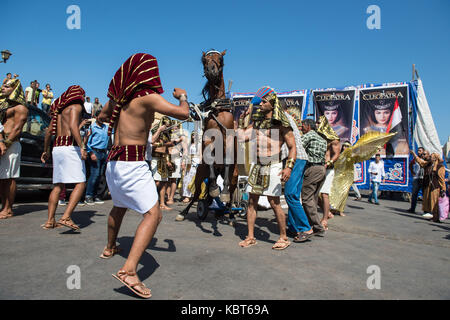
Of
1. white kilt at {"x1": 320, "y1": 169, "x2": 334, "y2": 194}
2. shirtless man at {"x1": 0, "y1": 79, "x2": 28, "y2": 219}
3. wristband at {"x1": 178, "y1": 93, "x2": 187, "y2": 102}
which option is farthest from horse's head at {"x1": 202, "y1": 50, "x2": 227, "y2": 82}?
shirtless man at {"x1": 0, "y1": 79, "x2": 28, "y2": 219}

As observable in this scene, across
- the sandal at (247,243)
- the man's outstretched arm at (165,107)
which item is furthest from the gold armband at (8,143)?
the sandal at (247,243)

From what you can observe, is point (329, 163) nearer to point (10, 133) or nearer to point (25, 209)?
point (10, 133)

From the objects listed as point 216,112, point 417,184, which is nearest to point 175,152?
point 216,112

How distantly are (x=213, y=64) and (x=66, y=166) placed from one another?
2.75 m

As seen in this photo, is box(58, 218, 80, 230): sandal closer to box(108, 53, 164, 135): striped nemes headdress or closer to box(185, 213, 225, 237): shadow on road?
box(108, 53, 164, 135): striped nemes headdress

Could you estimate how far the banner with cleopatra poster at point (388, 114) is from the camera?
1192 centimetres

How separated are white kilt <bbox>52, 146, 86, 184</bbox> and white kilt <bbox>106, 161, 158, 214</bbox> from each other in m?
1.82

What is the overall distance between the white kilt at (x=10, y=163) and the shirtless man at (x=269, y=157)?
3.88m

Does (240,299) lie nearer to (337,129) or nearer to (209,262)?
(209,262)

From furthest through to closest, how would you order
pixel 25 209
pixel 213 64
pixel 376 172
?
pixel 376 172 < pixel 25 209 < pixel 213 64

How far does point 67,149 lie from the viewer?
13.0 feet

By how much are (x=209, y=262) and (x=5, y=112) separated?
4.24 m

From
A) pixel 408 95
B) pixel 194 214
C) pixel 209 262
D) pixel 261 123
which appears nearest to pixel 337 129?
pixel 408 95
